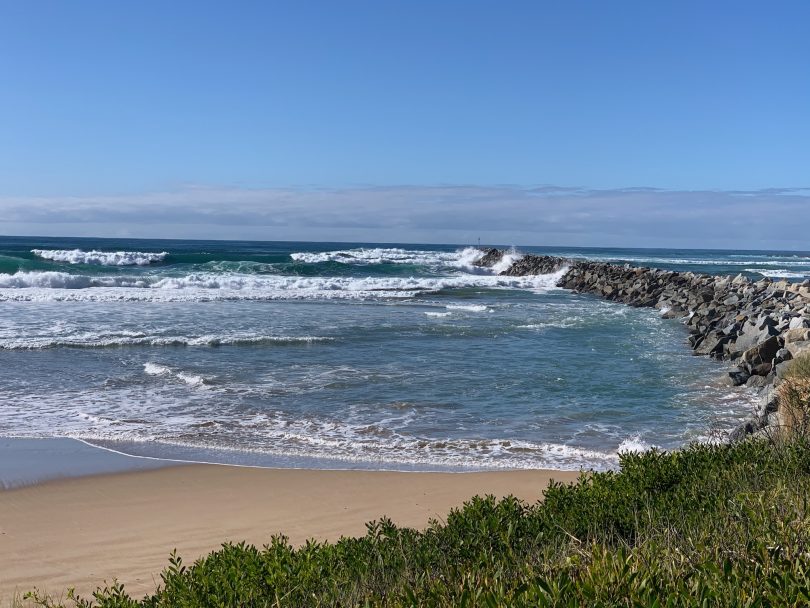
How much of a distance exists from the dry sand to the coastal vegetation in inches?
54.4

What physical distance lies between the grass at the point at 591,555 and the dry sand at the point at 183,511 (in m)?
0.81

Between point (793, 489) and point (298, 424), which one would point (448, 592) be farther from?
point (298, 424)

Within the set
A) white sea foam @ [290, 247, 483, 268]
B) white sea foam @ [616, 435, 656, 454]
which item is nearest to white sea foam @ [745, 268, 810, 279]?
white sea foam @ [290, 247, 483, 268]

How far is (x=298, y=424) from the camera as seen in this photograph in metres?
10.1

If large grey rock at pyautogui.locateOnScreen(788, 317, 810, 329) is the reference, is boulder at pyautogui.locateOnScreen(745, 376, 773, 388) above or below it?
below

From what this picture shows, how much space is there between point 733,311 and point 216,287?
81.0 feet

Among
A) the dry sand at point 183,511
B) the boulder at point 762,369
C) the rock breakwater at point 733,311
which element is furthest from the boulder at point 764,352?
the dry sand at point 183,511

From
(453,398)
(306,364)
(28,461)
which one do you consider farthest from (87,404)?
(453,398)

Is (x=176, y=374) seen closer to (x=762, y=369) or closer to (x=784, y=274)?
(x=762, y=369)

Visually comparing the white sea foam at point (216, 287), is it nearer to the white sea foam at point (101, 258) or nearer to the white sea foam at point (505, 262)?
the white sea foam at point (505, 262)

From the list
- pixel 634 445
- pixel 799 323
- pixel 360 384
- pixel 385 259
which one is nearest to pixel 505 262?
pixel 385 259

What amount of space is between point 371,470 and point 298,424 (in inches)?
85.9

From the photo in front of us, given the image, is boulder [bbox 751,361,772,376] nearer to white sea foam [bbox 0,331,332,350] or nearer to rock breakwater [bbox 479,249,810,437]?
rock breakwater [bbox 479,249,810,437]

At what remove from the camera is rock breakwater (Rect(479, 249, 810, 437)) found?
1259 cm
